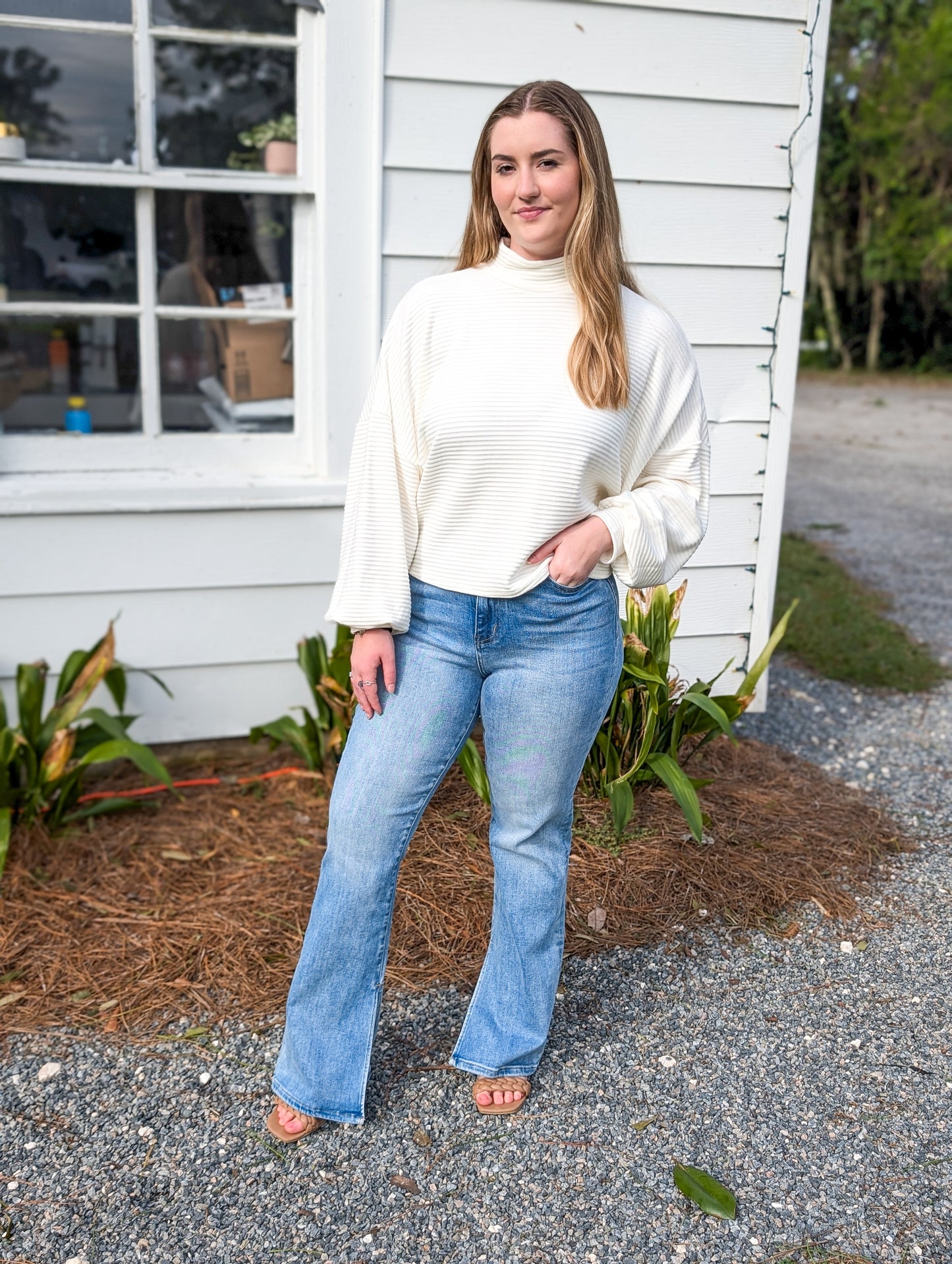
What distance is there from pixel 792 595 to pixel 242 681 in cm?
368

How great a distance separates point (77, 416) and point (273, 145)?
100 cm

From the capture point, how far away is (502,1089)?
7.54 ft

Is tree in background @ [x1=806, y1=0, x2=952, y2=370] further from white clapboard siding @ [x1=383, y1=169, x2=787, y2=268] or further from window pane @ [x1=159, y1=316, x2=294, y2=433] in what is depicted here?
window pane @ [x1=159, y1=316, x2=294, y2=433]

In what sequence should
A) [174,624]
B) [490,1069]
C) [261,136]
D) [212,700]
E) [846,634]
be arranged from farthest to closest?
[846,634], [212,700], [174,624], [261,136], [490,1069]

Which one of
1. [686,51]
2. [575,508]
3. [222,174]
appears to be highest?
[686,51]

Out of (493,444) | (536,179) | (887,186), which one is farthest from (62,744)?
(887,186)

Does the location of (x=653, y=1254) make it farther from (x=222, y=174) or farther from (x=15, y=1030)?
(x=222, y=174)

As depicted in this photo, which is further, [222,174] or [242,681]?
[242,681]

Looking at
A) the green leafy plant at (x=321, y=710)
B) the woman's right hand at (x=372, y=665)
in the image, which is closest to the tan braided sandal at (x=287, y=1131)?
the woman's right hand at (x=372, y=665)

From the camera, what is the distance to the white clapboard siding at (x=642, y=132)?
3.31 meters

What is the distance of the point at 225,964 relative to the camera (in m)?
2.74

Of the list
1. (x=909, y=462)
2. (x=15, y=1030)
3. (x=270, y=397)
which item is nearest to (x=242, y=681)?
(x=270, y=397)

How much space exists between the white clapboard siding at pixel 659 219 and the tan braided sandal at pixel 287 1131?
7.65 ft

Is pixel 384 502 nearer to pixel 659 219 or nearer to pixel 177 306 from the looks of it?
pixel 177 306
